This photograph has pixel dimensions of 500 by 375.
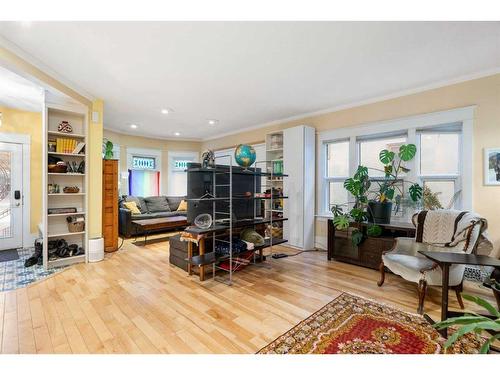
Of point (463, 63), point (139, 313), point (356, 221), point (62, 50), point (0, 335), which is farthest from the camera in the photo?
point (356, 221)

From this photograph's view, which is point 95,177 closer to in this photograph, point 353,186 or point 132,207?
point 132,207

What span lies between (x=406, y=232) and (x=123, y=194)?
6.09 meters

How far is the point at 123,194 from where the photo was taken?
6.00 meters

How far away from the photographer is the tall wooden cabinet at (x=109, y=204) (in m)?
4.08

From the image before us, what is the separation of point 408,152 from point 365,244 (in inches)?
56.0

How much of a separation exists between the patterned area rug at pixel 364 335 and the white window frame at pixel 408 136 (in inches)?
73.2

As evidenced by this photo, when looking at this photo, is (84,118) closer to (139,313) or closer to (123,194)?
(123,194)

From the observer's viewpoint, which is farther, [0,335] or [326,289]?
[326,289]

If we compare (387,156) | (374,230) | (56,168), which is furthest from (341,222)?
(56,168)

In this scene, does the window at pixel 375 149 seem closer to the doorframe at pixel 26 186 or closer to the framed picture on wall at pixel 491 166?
the framed picture on wall at pixel 491 166

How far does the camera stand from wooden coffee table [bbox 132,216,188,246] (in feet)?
16.6

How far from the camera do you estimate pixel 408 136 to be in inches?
133

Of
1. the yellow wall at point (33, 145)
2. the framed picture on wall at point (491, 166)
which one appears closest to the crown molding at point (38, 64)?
the yellow wall at point (33, 145)
